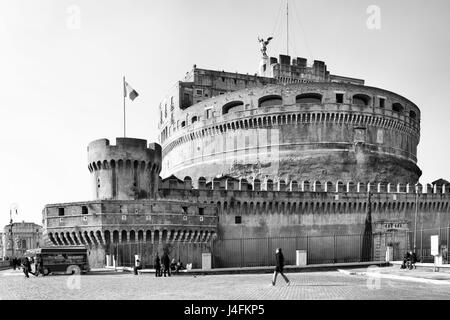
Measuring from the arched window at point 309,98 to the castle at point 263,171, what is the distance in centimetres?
13

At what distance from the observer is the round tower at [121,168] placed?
35812 mm

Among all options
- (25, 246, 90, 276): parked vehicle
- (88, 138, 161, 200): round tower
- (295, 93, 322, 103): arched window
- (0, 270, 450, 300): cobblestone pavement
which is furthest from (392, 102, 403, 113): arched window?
(0, 270, 450, 300): cobblestone pavement

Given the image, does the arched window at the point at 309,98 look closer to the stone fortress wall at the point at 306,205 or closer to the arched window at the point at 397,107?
the arched window at the point at 397,107

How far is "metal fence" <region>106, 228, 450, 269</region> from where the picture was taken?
35.7 meters

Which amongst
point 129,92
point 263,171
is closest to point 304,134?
point 263,171

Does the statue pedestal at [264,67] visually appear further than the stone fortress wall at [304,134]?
Yes

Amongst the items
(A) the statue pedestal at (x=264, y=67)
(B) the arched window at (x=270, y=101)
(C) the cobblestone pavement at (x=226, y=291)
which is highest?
(A) the statue pedestal at (x=264, y=67)

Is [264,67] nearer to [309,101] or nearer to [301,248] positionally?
[309,101]

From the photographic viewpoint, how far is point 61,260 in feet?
87.0

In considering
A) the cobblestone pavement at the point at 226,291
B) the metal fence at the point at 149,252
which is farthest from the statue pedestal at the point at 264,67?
the cobblestone pavement at the point at 226,291

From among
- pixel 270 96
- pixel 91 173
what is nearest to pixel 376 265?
pixel 91 173

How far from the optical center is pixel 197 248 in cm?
3647
